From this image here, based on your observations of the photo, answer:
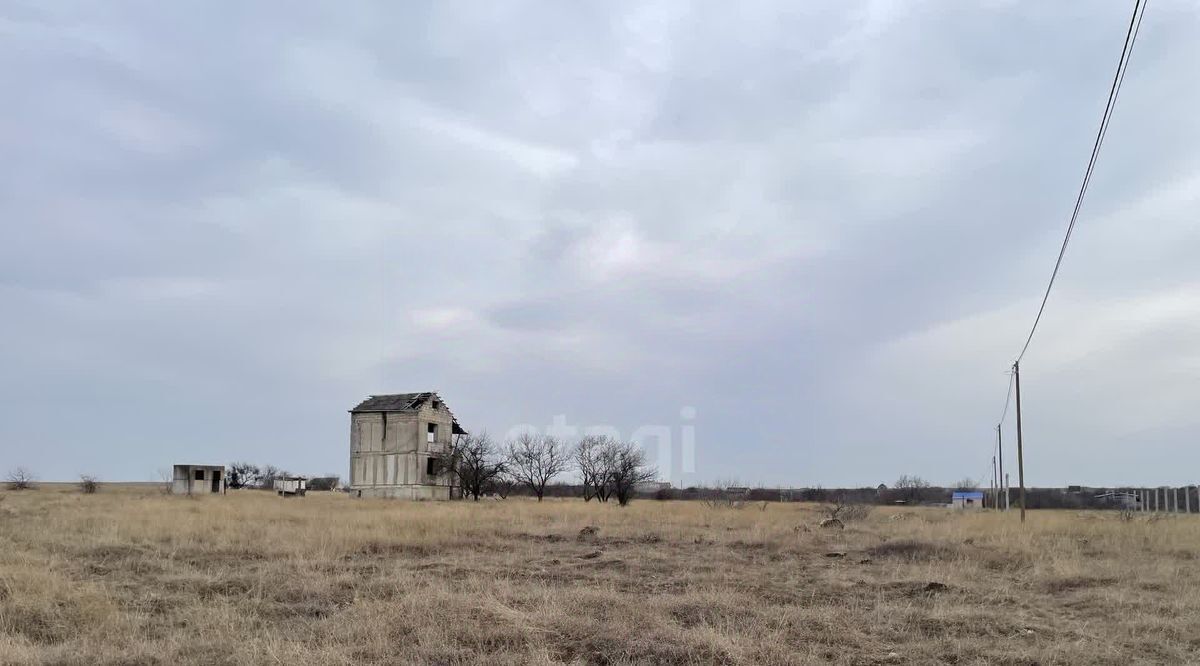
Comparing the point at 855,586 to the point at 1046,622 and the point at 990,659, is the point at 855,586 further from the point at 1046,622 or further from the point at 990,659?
the point at 990,659

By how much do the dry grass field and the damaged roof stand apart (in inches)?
1343

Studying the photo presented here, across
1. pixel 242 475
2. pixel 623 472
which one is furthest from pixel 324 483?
pixel 623 472

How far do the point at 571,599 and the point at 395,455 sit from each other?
46.5 metres

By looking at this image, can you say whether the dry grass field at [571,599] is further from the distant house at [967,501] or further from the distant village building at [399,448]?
the distant house at [967,501]

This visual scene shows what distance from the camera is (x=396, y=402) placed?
5650 centimetres

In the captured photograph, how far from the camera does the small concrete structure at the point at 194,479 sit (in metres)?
50.5

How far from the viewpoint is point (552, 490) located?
95500 millimetres

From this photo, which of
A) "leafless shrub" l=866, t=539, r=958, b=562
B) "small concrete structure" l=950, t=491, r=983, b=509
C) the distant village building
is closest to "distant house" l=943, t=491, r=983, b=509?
"small concrete structure" l=950, t=491, r=983, b=509

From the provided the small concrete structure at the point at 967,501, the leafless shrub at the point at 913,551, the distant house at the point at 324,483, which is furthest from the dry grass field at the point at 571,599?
the distant house at the point at 324,483

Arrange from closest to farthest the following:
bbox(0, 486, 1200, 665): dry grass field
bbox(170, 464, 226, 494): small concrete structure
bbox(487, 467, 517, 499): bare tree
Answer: bbox(0, 486, 1200, 665): dry grass field
bbox(170, 464, 226, 494): small concrete structure
bbox(487, 467, 517, 499): bare tree

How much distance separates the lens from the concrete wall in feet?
178

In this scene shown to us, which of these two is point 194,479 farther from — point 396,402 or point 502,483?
point 502,483

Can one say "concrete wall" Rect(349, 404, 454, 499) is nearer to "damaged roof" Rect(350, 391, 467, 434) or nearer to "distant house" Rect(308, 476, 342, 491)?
"damaged roof" Rect(350, 391, 467, 434)

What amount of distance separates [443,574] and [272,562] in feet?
11.8
